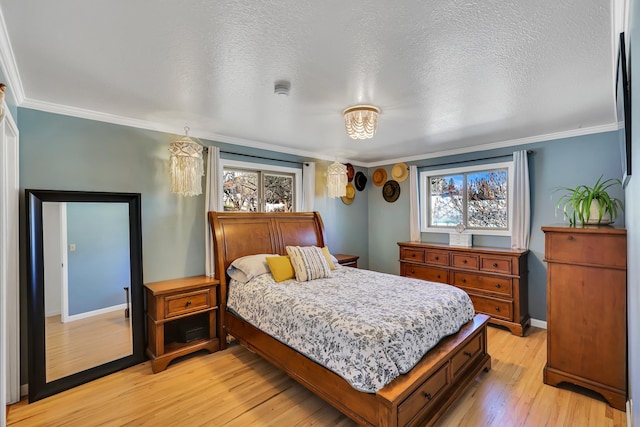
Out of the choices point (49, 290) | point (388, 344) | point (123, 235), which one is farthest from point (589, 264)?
point (49, 290)

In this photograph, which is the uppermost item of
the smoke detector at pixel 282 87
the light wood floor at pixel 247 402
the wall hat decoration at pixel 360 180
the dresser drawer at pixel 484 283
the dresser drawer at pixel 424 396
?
the smoke detector at pixel 282 87

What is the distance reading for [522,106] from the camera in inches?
106

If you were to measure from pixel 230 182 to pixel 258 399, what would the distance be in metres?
2.57

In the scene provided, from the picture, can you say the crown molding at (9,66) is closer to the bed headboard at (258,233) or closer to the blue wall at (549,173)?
the bed headboard at (258,233)

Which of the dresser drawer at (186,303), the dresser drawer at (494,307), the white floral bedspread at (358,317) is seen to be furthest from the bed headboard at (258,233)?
the dresser drawer at (494,307)

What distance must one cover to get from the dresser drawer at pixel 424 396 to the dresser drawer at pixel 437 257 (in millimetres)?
2187

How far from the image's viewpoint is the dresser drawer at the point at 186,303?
2.88 metres

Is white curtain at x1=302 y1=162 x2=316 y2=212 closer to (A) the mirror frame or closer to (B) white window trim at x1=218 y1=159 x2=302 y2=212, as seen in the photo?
(B) white window trim at x1=218 y1=159 x2=302 y2=212

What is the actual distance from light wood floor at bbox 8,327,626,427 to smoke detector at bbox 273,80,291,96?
8.05ft

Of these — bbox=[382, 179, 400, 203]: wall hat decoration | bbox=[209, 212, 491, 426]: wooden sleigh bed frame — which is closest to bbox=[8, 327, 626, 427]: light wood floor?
bbox=[209, 212, 491, 426]: wooden sleigh bed frame

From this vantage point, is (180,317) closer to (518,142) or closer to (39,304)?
(39,304)

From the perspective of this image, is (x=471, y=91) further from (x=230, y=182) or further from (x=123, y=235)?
(x=123, y=235)

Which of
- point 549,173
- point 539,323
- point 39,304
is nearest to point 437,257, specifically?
point 539,323

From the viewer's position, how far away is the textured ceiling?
1.44 meters
